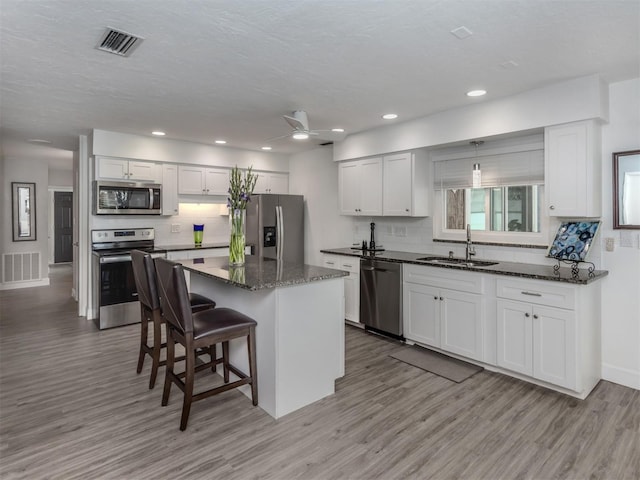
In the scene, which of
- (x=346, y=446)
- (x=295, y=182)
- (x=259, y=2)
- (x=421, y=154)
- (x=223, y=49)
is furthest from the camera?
(x=295, y=182)

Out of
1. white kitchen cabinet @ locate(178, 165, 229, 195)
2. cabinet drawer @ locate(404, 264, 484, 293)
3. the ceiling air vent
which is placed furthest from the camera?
white kitchen cabinet @ locate(178, 165, 229, 195)

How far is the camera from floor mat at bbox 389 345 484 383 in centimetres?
330

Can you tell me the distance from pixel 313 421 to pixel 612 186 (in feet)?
9.69

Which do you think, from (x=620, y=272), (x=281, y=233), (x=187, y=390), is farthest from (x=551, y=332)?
(x=281, y=233)

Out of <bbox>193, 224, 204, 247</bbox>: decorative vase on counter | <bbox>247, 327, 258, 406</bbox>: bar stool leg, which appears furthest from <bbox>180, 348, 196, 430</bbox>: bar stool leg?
<bbox>193, 224, 204, 247</bbox>: decorative vase on counter

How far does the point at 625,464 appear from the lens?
6.93ft

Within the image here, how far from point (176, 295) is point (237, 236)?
980mm

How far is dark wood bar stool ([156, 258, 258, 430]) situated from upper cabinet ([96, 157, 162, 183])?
9.23 ft

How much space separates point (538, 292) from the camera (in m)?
2.97

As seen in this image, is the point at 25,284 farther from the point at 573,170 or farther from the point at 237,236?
the point at 573,170

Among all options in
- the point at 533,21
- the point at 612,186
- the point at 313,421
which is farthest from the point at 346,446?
the point at 612,186

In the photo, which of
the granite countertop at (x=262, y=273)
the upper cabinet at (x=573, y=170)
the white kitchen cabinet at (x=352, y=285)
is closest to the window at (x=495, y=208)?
the upper cabinet at (x=573, y=170)

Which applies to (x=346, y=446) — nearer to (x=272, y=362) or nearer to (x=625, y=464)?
(x=272, y=362)

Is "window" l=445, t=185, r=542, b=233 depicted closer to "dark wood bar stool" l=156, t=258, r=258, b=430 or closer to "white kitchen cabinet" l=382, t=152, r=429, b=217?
"white kitchen cabinet" l=382, t=152, r=429, b=217
